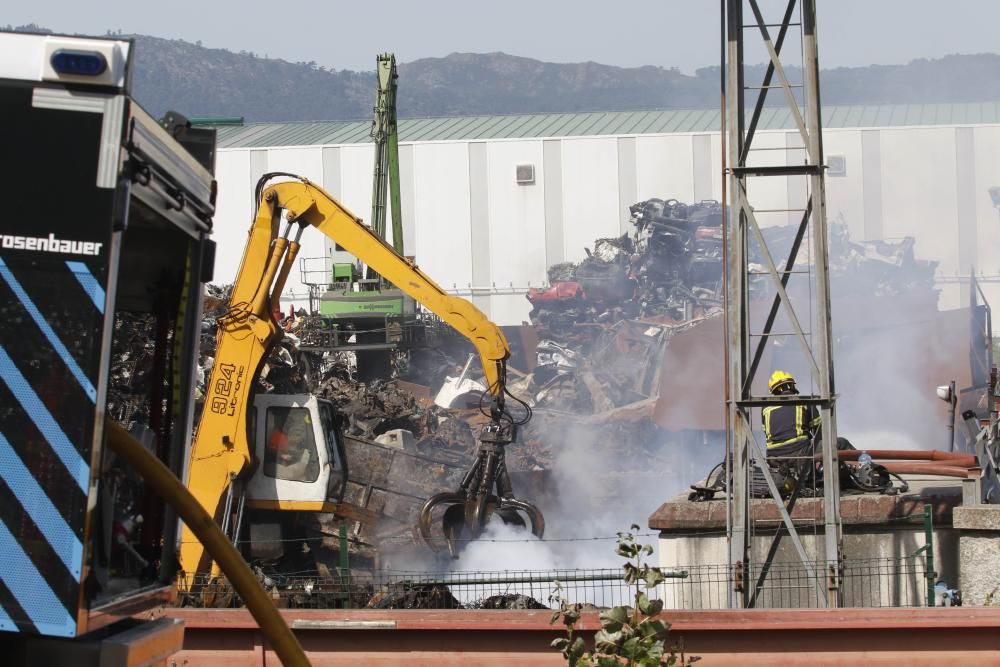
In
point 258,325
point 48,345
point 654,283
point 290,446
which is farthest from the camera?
point 654,283

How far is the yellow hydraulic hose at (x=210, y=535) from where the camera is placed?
401 centimetres

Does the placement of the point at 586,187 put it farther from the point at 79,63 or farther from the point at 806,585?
the point at 79,63

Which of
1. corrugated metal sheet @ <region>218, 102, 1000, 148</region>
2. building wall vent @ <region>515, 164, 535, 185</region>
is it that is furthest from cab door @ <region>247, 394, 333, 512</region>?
corrugated metal sheet @ <region>218, 102, 1000, 148</region>

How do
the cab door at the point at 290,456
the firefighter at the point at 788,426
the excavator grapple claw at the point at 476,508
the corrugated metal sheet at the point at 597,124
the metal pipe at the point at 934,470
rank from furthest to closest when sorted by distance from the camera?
the corrugated metal sheet at the point at 597,124, the excavator grapple claw at the point at 476,508, the cab door at the point at 290,456, the firefighter at the point at 788,426, the metal pipe at the point at 934,470

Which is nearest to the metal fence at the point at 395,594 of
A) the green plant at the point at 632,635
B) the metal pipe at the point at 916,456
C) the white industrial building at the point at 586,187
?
the metal pipe at the point at 916,456

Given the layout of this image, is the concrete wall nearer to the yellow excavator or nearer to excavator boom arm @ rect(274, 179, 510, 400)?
excavator boom arm @ rect(274, 179, 510, 400)

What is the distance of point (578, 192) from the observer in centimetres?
4919

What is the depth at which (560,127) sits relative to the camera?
5588 cm

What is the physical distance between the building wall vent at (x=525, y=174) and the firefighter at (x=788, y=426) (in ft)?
125

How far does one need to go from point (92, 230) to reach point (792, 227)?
1415 inches

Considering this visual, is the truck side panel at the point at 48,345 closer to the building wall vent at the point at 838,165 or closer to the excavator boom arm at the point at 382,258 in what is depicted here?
the excavator boom arm at the point at 382,258

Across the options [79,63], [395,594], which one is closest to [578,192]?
[395,594]

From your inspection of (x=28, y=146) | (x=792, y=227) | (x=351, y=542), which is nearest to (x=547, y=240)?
(x=792, y=227)

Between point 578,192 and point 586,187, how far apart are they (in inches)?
15.2
